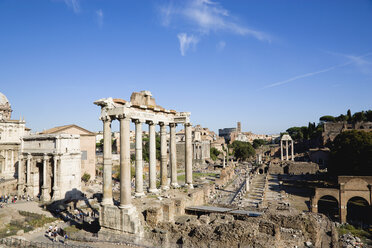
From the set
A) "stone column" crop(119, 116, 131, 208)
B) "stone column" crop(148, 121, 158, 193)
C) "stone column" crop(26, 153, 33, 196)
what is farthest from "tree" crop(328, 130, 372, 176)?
"stone column" crop(26, 153, 33, 196)

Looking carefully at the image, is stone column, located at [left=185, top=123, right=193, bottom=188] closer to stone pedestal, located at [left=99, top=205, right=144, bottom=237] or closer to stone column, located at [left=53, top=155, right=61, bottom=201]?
stone pedestal, located at [left=99, top=205, right=144, bottom=237]

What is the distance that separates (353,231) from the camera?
1909 cm

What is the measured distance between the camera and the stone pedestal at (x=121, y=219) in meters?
11.9

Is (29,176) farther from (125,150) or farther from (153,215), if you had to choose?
(153,215)

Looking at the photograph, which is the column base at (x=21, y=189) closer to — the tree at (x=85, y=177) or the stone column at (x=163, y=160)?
the tree at (x=85, y=177)

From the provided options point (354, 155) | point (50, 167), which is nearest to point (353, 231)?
point (354, 155)

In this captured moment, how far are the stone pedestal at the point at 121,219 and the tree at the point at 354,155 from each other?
28.1 m

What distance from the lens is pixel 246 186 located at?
3806cm

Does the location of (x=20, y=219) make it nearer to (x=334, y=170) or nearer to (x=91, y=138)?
(x=91, y=138)

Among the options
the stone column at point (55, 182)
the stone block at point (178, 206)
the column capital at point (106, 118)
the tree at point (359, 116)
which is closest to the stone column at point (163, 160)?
the stone block at point (178, 206)

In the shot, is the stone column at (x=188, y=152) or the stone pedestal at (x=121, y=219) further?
the stone column at (x=188, y=152)

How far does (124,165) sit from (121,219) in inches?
93.0

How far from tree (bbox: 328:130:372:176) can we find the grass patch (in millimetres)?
12516

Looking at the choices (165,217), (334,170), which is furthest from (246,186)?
(165,217)
